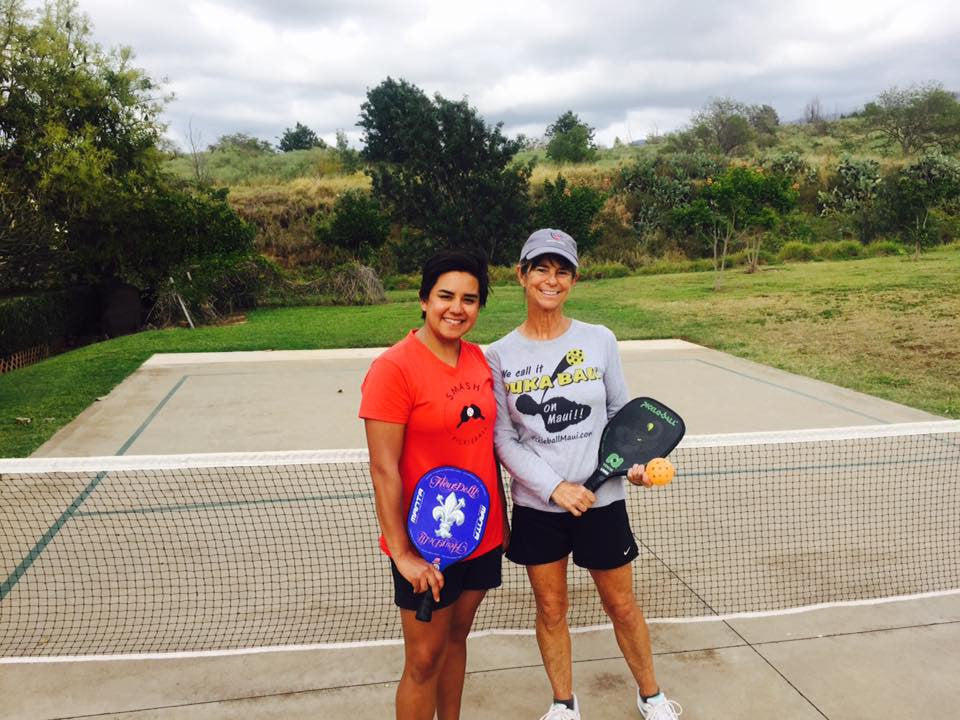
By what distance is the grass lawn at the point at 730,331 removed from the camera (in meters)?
9.65

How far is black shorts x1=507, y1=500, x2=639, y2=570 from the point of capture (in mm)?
2822

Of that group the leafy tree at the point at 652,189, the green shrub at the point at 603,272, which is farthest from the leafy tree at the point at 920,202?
the green shrub at the point at 603,272

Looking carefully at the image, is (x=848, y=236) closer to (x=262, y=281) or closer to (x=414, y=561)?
(x=262, y=281)

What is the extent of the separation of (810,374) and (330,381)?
6647 mm

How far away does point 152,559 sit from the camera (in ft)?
15.4

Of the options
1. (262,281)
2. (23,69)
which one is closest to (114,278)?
(262,281)

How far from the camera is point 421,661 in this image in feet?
8.08

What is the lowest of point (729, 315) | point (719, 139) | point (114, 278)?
point (729, 315)

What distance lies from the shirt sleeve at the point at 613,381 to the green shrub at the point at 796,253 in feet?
87.4

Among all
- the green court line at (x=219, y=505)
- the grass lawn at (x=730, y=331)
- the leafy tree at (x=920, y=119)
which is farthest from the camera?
the leafy tree at (x=920, y=119)

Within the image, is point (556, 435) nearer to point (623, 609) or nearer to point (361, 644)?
point (623, 609)

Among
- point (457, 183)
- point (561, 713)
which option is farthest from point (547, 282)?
point (457, 183)

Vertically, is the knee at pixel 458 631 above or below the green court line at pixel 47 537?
above

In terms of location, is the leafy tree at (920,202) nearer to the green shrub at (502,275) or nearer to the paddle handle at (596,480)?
the green shrub at (502,275)
